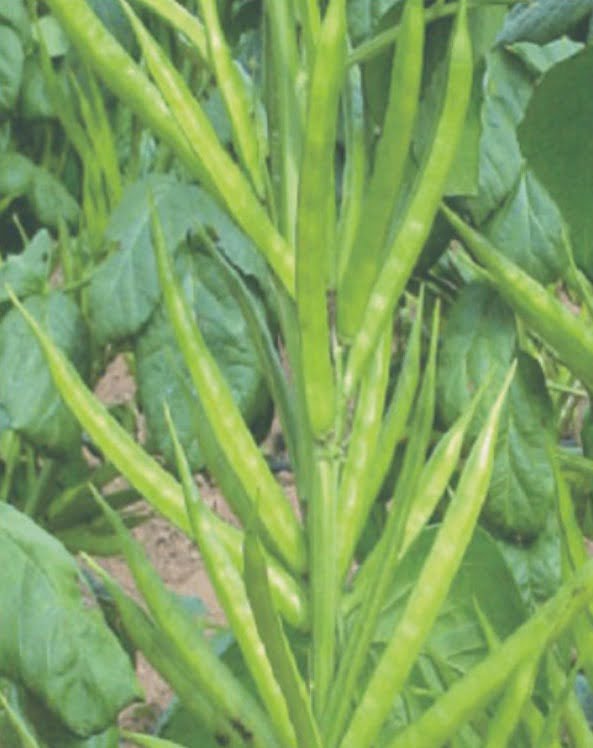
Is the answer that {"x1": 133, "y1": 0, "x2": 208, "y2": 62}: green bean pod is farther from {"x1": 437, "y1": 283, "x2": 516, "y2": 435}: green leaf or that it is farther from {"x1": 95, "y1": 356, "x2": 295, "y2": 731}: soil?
{"x1": 95, "y1": 356, "x2": 295, "y2": 731}: soil

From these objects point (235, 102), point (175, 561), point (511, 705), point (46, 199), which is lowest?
point (175, 561)

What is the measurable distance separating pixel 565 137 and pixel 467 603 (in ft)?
0.92

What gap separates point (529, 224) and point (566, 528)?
0.48 m

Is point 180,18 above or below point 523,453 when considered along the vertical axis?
above

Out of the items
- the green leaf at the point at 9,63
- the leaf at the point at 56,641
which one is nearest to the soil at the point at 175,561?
the green leaf at the point at 9,63

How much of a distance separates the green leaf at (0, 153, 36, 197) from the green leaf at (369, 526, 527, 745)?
3.78 feet

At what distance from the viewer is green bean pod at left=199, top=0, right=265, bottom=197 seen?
81 centimetres

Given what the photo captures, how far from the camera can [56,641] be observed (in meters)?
1.09

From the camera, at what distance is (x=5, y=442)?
1827 millimetres

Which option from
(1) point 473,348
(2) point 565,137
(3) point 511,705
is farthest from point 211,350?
(3) point 511,705

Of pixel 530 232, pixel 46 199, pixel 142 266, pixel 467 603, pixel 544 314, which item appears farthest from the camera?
pixel 46 199

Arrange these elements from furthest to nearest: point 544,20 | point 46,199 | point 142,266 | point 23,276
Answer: point 46,199 → point 23,276 → point 142,266 → point 544,20

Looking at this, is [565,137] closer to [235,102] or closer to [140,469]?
[235,102]

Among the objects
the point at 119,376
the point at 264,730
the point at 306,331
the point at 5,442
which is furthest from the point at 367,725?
the point at 119,376
